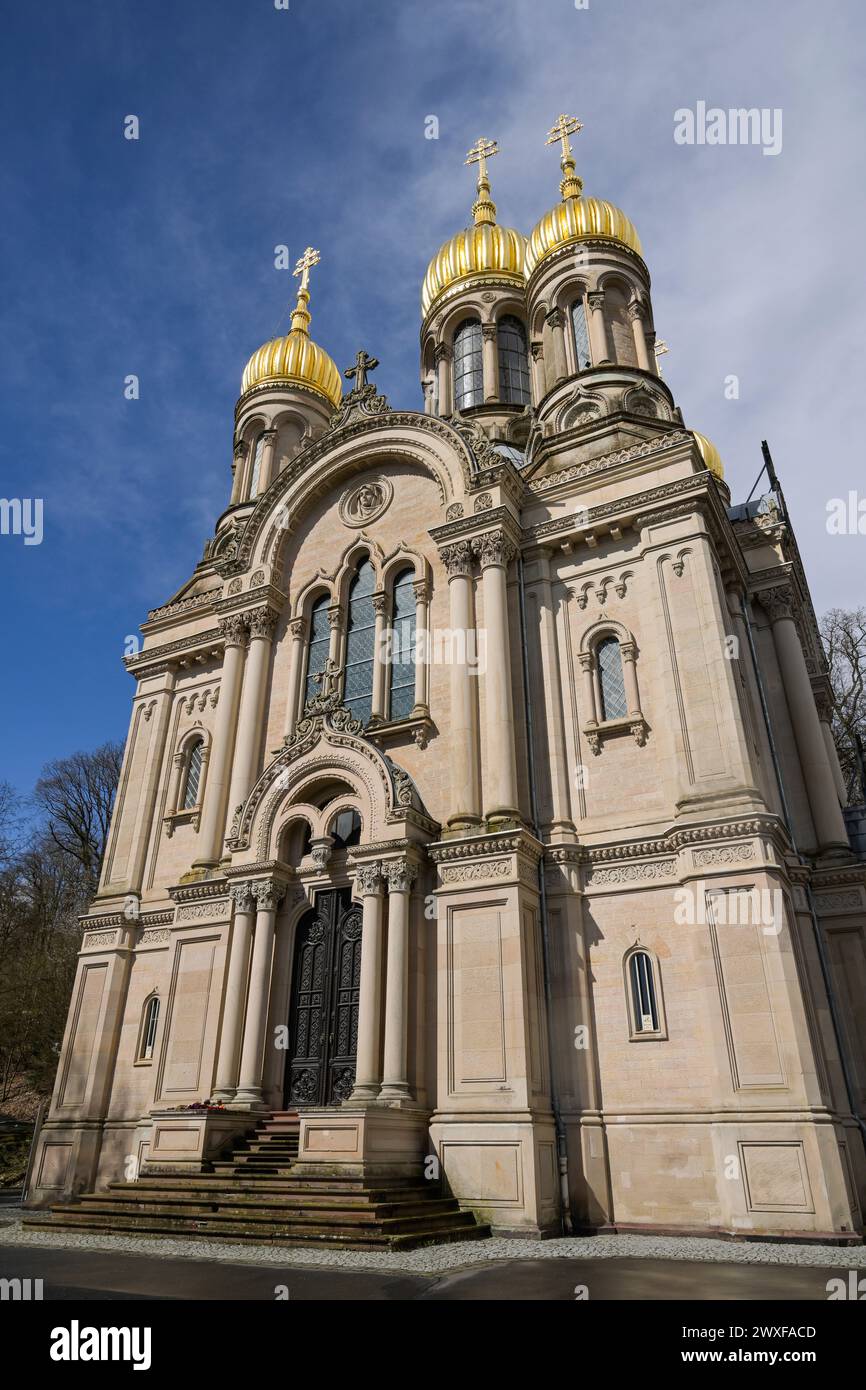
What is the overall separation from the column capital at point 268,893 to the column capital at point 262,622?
255 inches

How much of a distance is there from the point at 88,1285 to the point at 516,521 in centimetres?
1501

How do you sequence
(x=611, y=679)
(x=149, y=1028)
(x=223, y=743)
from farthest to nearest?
(x=223, y=743) < (x=149, y=1028) < (x=611, y=679)

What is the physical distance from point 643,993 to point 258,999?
23.0ft

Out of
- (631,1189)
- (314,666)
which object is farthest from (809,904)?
(314,666)

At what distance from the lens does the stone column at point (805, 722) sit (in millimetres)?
18609

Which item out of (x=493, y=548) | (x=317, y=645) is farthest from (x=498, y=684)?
(x=317, y=645)

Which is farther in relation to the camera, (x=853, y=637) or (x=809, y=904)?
(x=853, y=637)

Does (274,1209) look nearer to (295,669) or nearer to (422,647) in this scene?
(422,647)

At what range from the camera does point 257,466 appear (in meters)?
30.5

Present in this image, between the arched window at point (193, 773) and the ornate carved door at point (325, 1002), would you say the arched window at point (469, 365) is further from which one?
the ornate carved door at point (325, 1002)

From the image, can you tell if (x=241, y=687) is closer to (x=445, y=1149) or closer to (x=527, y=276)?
(x=445, y=1149)

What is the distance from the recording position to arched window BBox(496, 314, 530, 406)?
1179 inches

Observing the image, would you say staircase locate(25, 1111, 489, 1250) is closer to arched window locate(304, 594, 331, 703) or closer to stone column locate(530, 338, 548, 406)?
arched window locate(304, 594, 331, 703)

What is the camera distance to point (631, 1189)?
13406 mm
